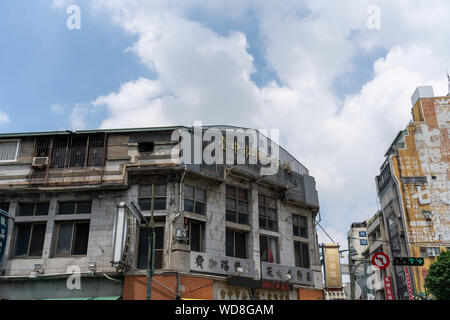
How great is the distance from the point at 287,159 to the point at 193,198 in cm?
894

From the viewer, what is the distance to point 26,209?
862 inches

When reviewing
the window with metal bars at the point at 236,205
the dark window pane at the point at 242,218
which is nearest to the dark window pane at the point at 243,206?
the window with metal bars at the point at 236,205

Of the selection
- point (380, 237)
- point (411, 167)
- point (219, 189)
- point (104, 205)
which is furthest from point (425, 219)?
point (104, 205)

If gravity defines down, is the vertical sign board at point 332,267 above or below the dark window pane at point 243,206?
below

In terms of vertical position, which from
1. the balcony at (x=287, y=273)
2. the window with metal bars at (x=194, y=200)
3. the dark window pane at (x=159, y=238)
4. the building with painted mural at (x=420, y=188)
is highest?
the building with painted mural at (x=420, y=188)

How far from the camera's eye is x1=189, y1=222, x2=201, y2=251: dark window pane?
21.6 m

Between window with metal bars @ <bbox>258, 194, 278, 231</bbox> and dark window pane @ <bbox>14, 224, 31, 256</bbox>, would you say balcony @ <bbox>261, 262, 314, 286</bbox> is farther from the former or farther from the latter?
dark window pane @ <bbox>14, 224, 31, 256</bbox>

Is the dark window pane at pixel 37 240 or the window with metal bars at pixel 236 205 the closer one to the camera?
the dark window pane at pixel 37 240

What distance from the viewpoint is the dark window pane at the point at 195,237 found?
21.6 m

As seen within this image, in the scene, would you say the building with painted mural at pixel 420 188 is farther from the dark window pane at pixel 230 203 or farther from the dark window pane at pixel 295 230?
the dark window pane at pixel 230 203

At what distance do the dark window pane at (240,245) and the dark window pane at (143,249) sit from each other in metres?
5.59

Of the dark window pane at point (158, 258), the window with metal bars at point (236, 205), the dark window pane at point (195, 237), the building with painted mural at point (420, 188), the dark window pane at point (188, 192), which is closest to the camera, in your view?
the dark window pane at point (158, 258)

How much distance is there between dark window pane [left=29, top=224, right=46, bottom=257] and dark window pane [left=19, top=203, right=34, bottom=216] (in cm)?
85
